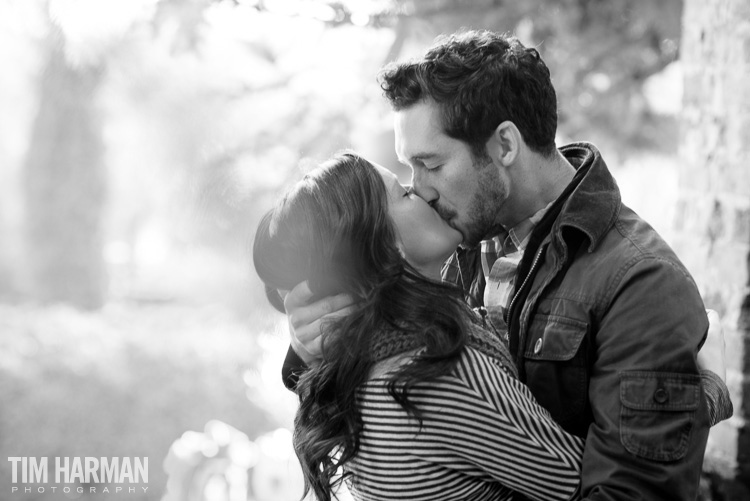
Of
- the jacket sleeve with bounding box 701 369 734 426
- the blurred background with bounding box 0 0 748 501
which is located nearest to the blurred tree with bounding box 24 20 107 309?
the blurred background with bounding box 0 0 748 501

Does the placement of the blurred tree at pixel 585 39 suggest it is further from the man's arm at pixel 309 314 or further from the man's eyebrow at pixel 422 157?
the man's arm at pixel 309 314

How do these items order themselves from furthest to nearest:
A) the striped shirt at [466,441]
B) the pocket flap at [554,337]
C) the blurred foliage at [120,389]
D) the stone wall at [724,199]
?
the blurred foliage at [120,389] → the stone wall at [724,199] → the pocket flap at [554,337] → the striped shirt at [466,441]

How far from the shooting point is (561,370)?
57.1 inches

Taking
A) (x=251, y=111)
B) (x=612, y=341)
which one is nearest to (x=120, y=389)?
(x=251, y=111)

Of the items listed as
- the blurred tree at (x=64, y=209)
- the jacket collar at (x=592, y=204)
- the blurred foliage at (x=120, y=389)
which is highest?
the blurred tree at (x=64, y=209)

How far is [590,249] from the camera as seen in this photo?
1.48m

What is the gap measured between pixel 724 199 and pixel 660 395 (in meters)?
0.87

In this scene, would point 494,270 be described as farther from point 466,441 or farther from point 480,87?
point 466,441

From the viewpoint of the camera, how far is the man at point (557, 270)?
1315mm

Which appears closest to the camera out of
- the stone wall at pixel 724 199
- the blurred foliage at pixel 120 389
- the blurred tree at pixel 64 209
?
the stone wall at pixel 724 199

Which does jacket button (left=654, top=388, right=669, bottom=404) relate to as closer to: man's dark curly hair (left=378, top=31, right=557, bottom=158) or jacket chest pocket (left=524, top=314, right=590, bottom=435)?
jacket chest pocket (left=524, top=314, right=590, bottom=435)

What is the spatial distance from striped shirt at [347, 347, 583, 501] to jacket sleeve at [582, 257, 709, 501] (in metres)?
0.07

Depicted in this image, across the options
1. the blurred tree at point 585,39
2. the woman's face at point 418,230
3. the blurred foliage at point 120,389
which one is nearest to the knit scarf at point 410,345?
the woman's face at point 418,230

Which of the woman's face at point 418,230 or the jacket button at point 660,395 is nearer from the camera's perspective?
the jacket button at point 660,395
